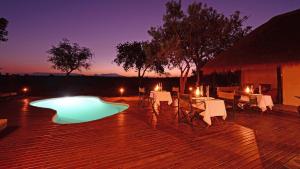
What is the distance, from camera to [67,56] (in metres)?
20.9

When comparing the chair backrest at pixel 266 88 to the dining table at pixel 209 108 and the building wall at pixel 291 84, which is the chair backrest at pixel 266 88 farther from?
the dining table at pixel 209 108

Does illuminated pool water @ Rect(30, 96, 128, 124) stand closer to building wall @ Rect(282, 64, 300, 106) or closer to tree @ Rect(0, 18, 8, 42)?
tree @ Rect(0, 18, 8, 42)

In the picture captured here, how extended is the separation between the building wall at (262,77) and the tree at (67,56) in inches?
670

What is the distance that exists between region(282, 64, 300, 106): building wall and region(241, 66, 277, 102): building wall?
0.71 metres

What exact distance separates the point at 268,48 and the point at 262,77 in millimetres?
2793

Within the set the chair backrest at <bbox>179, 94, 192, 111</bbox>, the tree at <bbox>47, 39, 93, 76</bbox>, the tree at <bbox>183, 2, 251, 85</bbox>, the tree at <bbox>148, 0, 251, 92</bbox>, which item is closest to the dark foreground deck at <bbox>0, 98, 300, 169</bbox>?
the chair backrest at <bbox>179, 94, 192, 111</bbox>

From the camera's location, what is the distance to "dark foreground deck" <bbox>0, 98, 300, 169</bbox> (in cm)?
289

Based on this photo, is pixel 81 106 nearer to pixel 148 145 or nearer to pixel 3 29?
pixel 3 29

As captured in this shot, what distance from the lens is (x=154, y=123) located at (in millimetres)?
5336

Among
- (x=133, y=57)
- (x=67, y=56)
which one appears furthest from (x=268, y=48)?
(x=67, y=56)

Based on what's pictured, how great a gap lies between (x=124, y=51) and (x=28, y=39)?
29.2 ft

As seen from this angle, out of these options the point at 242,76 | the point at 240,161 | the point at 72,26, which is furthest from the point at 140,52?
the point at 240,161

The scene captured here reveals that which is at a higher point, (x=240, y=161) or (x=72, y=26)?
(x=72, y=26)

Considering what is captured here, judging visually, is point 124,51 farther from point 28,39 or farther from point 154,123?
point 154,123
